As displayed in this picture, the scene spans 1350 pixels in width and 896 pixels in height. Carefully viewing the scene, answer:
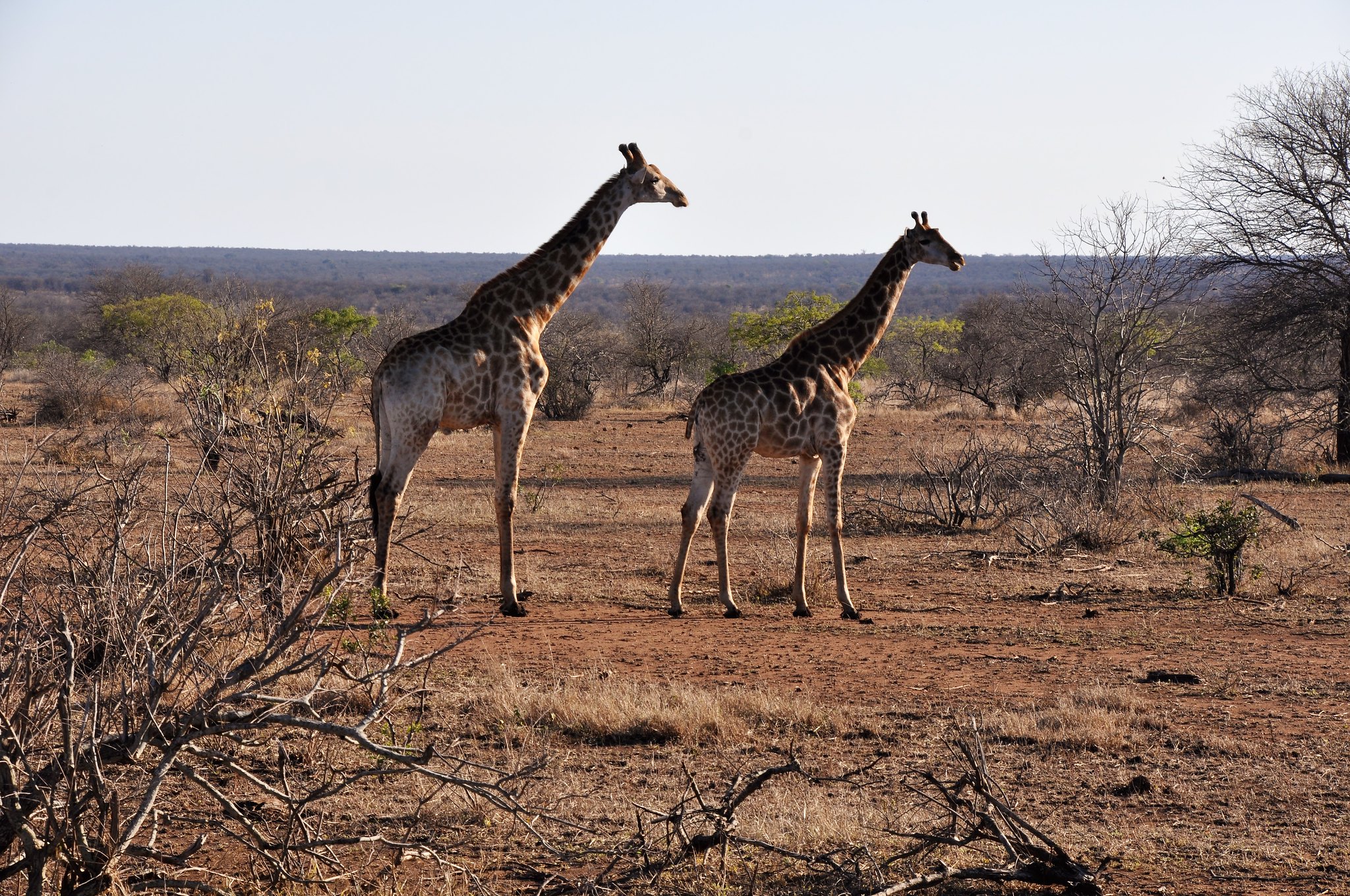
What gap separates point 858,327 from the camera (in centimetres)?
992

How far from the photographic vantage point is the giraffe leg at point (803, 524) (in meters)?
9.26

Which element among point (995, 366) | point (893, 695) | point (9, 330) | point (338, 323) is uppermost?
point (338, 323)

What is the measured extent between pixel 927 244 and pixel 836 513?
7.59 feet

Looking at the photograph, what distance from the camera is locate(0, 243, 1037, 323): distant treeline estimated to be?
95250 millimetres

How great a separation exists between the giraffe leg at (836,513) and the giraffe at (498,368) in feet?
7.13

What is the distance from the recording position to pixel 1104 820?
16.9 ft

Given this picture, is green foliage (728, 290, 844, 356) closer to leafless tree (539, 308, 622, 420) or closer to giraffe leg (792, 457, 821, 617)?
leafless tree (539, 308, 622, 420)

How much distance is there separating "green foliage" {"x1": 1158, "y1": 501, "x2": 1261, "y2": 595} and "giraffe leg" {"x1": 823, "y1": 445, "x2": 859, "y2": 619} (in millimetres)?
2845

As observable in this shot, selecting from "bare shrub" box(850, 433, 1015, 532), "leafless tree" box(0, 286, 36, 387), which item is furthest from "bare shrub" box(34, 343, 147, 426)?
"bare shrub" box(850, 433, 1015, 532)

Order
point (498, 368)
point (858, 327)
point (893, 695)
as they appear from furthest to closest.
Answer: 1. point (858, 327)
2. point (498, 368)
3. point (893, 695)

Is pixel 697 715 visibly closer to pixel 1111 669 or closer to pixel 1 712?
pixel 1111 669

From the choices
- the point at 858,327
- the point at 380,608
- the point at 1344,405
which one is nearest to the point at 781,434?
the point at 858,327

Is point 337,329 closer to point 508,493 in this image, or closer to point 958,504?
point 958,504

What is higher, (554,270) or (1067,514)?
(554,270)
